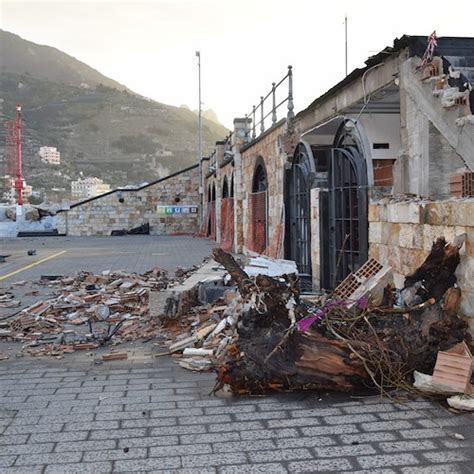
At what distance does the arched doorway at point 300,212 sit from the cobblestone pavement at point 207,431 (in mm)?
6392

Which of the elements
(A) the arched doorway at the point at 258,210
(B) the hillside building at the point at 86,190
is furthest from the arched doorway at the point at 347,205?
(B) the hillside building at the point at 86,190

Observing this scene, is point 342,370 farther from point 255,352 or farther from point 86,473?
point 86,473

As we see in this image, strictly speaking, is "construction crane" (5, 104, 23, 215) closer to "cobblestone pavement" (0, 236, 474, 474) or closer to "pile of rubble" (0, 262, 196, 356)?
"pile of rubble" (0, 262, 196, 356)

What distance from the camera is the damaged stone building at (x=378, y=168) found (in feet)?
20.8

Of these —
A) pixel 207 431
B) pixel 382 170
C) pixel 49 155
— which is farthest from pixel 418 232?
pixel 49 155

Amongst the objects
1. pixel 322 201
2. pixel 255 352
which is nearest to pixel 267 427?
pixel 255 352

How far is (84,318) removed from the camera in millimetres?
9398

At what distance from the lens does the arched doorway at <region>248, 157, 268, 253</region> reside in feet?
56.1

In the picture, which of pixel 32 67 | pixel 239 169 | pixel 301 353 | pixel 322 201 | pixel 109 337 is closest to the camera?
pixel 301 353

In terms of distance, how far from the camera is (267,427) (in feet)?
14.7

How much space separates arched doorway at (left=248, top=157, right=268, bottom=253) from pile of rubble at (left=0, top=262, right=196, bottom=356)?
484 centimetres

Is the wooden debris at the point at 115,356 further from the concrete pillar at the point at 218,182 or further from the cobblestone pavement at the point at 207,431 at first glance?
the concrete pillar at the point at 218,182

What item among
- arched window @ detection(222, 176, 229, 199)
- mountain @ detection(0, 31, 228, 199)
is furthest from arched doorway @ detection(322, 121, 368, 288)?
mountain @ detection(0, 31, 228, 199)

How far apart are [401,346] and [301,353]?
3.03 feet
